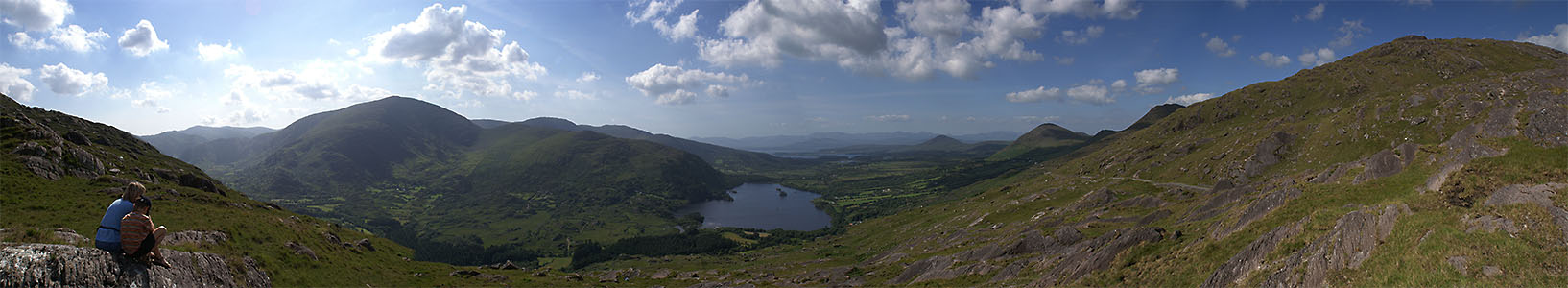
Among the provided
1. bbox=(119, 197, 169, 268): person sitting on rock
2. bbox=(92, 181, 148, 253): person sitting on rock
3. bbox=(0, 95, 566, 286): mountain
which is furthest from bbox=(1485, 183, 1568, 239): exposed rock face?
bbox=(0, 95, 566, 286): mountain

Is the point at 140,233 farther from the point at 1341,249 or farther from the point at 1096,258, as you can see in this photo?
the point at 1096,258

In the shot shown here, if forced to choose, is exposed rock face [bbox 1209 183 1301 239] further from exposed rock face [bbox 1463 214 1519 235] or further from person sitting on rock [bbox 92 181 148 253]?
person sitting on rock [bbox 92 181 148 253]

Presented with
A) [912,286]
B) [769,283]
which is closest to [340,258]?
[769,283]

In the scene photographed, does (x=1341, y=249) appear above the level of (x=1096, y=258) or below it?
above

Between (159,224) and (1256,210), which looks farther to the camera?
(159,224)

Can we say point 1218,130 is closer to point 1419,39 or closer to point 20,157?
point 1419,39

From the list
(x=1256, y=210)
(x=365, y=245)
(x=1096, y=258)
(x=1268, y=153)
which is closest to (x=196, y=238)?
(x=365, y=245)
